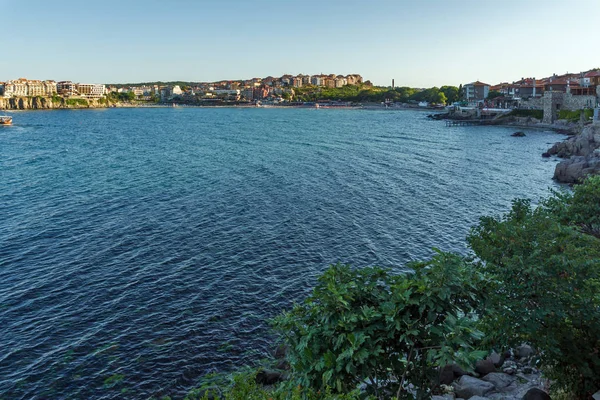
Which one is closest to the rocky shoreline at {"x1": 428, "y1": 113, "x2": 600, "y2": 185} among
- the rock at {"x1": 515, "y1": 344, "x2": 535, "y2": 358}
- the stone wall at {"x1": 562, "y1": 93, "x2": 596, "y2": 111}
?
the stone wall at {"x1": 562, "y1": 93, "x2": 596, "y2": 111}

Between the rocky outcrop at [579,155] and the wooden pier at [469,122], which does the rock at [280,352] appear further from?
the wooden pier at [469,122]

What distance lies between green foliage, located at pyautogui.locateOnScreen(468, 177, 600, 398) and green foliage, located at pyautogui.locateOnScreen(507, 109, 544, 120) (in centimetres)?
14060

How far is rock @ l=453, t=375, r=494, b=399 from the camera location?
56.3 ft

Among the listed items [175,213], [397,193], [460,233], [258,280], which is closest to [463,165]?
[397,193]

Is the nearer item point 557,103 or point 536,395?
point 536,395

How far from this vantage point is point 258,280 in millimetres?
29453

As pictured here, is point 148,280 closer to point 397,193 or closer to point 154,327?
point 154,327

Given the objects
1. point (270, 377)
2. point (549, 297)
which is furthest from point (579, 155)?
point (270, 377)

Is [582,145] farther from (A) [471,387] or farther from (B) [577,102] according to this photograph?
(A) [471,387]

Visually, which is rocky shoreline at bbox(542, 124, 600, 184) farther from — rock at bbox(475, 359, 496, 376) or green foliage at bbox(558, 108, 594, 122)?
green foliage at bbox(558, 108, 594, 122)

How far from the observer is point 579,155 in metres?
72.2

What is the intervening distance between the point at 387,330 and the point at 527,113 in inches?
6058

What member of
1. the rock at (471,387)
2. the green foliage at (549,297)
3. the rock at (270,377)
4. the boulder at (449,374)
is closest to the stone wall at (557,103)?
the boulder at (449,374)

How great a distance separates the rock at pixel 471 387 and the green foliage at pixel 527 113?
139 metres
